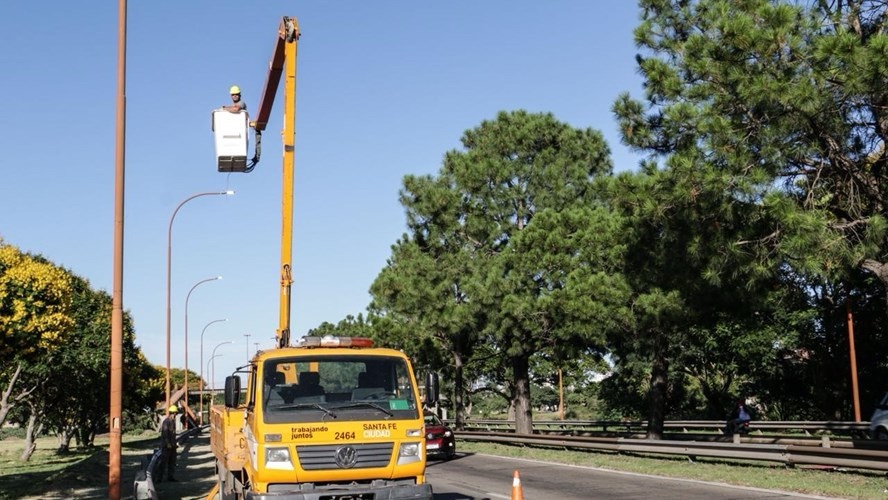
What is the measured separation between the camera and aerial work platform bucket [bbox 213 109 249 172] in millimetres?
14609

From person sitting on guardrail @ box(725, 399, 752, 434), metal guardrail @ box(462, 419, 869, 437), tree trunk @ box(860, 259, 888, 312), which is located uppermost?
tree trunk @ box(860, 259, 888, 312)

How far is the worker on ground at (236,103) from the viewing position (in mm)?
14594

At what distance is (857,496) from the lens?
13617mm

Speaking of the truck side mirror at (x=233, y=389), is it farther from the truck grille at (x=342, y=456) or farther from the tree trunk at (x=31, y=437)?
the tree trunk at (x=31, y=437)

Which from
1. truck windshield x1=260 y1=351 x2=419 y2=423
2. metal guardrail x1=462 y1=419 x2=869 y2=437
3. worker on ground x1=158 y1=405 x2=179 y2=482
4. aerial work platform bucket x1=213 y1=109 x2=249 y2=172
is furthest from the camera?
metal guardrail x1=462 y1=419 x2=869 y2=437

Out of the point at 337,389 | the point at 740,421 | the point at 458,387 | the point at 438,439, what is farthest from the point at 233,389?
the point at 458,387

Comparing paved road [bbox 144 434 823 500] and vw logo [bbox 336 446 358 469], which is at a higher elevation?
vw logo [bbox 336 446 358 469]

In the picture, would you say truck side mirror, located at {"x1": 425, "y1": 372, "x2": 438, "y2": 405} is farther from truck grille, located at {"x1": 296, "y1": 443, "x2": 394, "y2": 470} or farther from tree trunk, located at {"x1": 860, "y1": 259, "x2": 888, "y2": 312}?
tree trunk, located at {"x1": 860, "y1": 259, "x2": 888, "y2": 312}

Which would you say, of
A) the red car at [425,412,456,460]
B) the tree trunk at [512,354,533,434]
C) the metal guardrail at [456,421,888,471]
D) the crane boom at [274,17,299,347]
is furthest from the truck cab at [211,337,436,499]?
the tree trunk at [512,354,533,434]

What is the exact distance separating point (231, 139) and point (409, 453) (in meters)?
7.02

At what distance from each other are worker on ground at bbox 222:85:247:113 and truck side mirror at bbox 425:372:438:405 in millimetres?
6323

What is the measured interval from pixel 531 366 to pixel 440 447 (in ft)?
154

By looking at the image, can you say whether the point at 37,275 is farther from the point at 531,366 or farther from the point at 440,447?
the point at 531,366

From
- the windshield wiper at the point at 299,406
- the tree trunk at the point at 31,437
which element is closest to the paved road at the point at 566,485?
the windshield wiper at the point at 299,406
